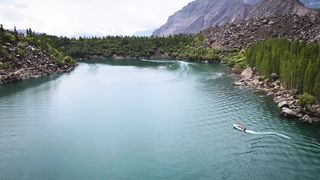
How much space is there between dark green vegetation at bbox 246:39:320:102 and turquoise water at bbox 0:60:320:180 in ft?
29.2

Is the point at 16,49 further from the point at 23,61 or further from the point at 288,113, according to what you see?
the point at 288,113

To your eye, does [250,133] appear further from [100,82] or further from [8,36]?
[8,36]

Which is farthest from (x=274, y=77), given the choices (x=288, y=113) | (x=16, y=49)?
(x=16, y=49)

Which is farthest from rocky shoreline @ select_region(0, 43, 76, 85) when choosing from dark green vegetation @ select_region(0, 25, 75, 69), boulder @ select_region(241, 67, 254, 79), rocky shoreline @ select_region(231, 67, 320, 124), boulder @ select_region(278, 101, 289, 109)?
boulder @ select_region(278, 101, 289, 109)

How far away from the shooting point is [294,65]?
10275 cm

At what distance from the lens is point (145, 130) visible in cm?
8056

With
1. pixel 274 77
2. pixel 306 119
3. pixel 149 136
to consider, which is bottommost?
pixel 149 136

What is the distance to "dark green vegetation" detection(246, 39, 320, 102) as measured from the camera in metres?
92.9

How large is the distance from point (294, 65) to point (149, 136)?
158 feet

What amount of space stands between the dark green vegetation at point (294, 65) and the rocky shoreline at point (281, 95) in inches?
88.8

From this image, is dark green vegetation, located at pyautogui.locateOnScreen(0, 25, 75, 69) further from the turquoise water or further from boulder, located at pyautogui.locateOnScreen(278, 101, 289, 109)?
boulder, located at pyautogui.locateOnScreen(278, 101, 289, 109)

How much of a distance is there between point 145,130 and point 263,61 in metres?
A: 69.3

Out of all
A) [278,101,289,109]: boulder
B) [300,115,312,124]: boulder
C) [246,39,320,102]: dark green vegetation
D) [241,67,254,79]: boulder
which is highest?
[246,39,320,102]: dark green vegetation

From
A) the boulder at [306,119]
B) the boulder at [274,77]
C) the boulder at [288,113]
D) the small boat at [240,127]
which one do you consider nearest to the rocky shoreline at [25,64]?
the boulder at [274,77]
